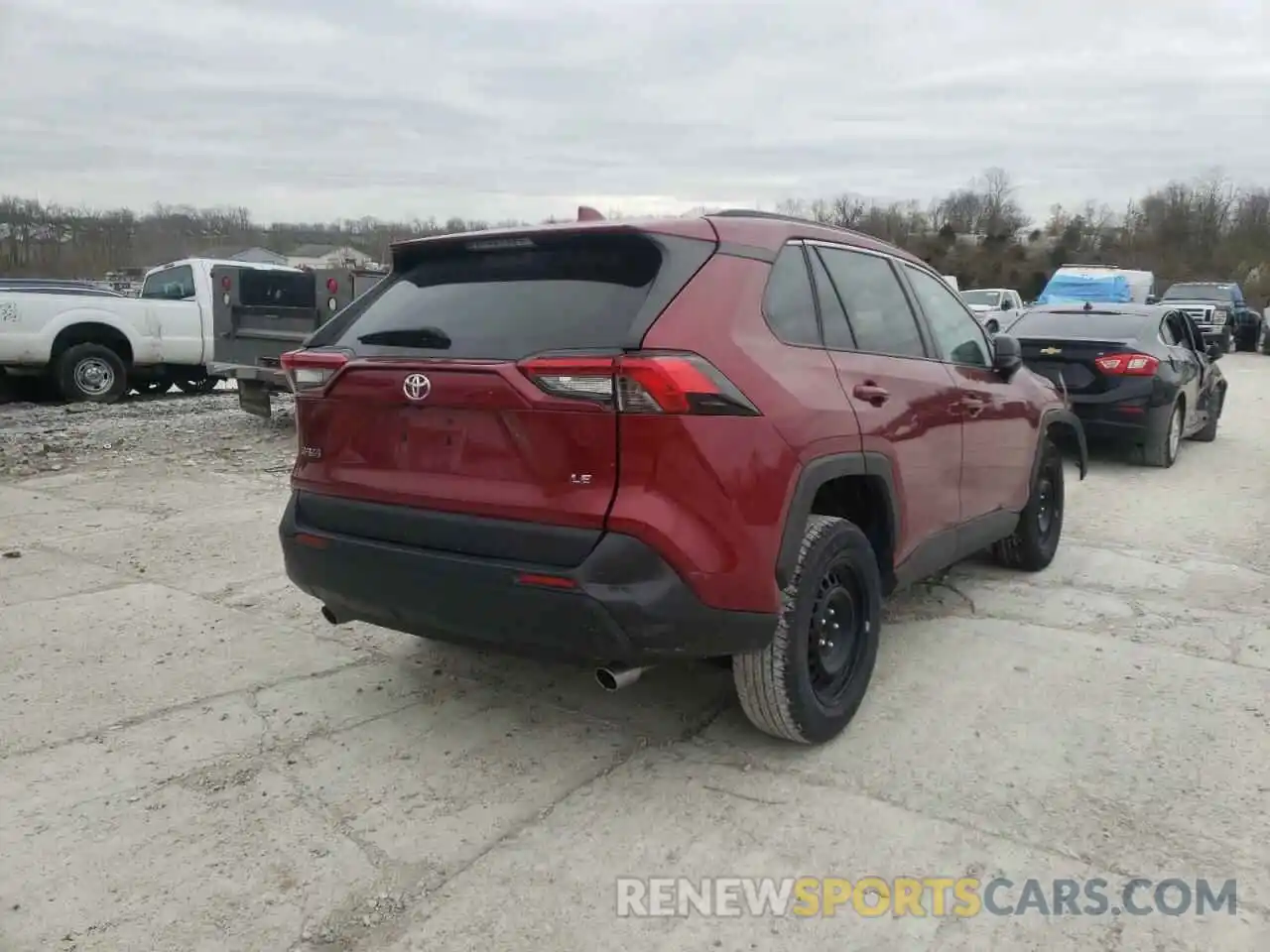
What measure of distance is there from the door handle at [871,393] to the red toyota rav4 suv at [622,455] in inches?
0.5

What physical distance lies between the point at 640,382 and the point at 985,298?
85.6 feet

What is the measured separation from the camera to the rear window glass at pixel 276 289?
37.6 feet

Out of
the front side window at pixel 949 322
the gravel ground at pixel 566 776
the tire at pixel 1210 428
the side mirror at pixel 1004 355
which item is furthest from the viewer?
the tire at pixel 1210 428

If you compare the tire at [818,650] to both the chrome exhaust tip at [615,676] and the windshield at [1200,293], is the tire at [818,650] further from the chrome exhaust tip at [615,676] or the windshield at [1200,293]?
the windshield at [1200,293]

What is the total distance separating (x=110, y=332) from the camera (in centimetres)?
1269

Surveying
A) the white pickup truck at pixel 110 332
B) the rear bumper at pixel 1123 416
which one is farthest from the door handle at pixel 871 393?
the white pickup truck at pixel 110 332

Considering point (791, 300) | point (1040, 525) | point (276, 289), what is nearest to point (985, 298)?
point (276, 289)

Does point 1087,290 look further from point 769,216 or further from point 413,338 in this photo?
point 413,338

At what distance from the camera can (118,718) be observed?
146 inches

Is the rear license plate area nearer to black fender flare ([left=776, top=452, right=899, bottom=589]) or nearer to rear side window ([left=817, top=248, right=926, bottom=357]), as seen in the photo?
black fender flare ([left=776, top=452, right=899, bottom=589])

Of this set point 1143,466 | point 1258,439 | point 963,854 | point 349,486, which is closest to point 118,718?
point 349,486

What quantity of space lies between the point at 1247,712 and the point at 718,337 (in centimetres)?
268

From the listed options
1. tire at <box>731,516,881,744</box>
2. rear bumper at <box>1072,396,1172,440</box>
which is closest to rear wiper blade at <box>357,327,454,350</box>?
tire at <box>731,516,881,744</box>

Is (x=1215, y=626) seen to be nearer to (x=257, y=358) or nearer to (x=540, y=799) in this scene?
(x=540, y=799)
